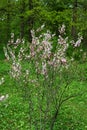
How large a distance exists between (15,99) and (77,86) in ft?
13.3

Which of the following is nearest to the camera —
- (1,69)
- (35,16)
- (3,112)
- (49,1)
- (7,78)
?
(3,112)

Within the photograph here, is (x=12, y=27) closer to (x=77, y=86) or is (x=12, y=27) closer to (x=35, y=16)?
(x=35, y=16)

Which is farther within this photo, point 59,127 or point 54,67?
point 59,127

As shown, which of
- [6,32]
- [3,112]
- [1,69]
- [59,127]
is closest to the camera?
[59,127]

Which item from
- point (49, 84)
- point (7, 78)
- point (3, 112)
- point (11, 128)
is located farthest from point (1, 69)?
point (49, 84)

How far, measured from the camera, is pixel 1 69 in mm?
21109

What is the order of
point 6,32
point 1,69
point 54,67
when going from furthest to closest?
point 6,32
point 1,69
point 54,67

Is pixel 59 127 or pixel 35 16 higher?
pixel 35 16

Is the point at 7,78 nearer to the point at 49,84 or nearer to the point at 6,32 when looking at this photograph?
the point at 49,84

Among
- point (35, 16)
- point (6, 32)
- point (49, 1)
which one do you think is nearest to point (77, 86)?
point (35, 16)

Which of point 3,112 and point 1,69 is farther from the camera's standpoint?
point 1,69

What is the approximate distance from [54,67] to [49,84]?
0.56m

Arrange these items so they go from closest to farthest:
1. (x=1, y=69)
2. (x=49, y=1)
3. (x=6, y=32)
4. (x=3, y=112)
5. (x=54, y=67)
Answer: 1. (x=54, y=67)
2. (x=3, y=112)
3. (x=1, y=69)
4. (x=49, y=1)
5. (x=6, y=32)

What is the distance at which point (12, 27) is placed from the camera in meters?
38.1
